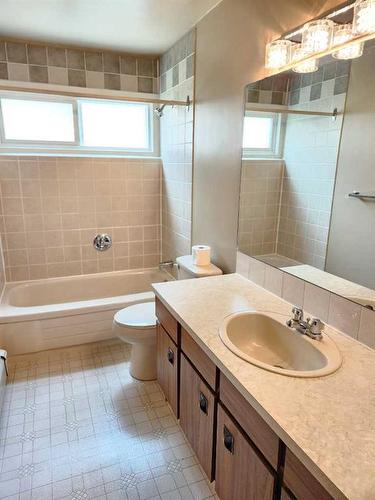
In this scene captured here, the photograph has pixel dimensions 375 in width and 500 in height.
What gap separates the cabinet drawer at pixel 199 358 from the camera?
126 cm

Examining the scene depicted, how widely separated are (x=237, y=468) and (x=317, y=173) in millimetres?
1197

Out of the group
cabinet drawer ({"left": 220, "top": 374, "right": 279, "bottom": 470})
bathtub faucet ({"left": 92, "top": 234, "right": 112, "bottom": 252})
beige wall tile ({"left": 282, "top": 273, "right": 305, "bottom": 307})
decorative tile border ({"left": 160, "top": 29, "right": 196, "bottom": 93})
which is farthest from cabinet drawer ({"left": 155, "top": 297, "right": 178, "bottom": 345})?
decorative tile border ({"left": 160, "top": 29, "right": 196, "bottom": 93})

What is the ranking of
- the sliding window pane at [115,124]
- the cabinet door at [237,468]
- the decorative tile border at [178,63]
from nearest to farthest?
the cabinet door at [237,468], the decorative tile border at [178,63], the sliding window pane at [115,124]

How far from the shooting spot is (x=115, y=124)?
129 inches

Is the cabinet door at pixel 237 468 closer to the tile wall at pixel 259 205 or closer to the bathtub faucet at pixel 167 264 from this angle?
the tile wall at pixel 259 205

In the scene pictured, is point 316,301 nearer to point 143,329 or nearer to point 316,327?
point 316,327

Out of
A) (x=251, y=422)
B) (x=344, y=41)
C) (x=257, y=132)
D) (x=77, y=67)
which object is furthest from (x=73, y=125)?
(x=251, y=422)

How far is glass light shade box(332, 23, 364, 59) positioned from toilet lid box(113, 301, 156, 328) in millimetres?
1730

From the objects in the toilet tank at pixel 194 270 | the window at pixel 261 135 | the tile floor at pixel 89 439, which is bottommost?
the tile floor at pixel 89 439

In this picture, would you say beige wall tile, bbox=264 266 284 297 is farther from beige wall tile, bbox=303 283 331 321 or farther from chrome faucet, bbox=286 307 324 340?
chrome faucet, bbox=286 307 324 340

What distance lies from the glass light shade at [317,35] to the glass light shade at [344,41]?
0.03m

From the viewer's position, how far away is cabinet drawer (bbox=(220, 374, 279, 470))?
0.92 meters

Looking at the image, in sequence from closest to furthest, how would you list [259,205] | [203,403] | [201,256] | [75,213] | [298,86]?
[203,403] < [298,86] < [259,205] < [201,256] < [75,213]

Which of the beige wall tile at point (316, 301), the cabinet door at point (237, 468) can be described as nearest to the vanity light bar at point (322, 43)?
the beige wall tile at point (316, 301)
